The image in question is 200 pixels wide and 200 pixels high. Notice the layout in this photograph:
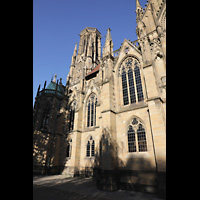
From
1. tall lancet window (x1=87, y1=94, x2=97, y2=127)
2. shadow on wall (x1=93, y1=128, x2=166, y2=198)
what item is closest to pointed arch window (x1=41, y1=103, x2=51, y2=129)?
tall lancet window (x1=87, y1=94, x2=97, y2=127)

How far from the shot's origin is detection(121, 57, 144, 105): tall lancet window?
45.1 ft

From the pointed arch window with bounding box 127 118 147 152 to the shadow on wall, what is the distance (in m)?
0.92

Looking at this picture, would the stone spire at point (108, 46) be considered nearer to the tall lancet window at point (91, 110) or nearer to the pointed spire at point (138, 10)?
the pointed spire at point (138, 10)

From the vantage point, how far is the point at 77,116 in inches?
762

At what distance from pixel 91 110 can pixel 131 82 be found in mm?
7723

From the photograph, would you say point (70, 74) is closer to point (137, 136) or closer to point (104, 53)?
point (104, 53)

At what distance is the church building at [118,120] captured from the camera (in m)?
10.7

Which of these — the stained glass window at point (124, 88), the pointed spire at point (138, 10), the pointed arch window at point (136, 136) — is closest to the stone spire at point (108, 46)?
the stained glass window at point (124, 88)

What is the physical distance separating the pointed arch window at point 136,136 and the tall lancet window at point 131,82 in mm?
2500

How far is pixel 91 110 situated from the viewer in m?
19.4

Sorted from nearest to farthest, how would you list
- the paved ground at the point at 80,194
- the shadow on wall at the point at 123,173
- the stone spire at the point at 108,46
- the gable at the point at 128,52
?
the paved ground at the point at 80,194 < the shadow on wall at the point at 123,173 < the gable at the point at 128,52 < the stone spire at the point at 108,46

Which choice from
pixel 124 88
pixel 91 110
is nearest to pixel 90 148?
pixel 91 110
